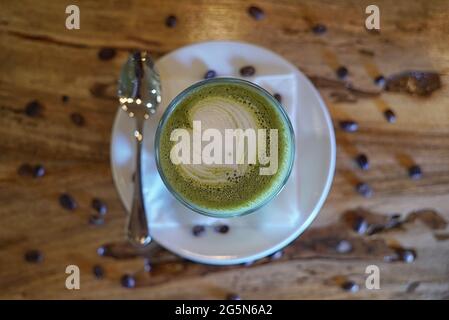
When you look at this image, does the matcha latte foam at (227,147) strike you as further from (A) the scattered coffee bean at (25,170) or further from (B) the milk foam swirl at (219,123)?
(A) the scattered coffee bean at (25,170)

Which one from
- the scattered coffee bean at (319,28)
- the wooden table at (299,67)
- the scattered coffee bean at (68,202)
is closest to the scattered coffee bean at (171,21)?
the wooden table at (299,67)

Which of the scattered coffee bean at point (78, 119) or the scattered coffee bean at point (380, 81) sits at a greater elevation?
the scattered coffee bean at point (380, 81)

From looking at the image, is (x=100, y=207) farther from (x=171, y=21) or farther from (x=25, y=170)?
(x=171, y=21)

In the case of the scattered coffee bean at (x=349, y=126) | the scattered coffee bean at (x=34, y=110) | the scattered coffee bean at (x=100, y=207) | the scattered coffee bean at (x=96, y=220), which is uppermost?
the scattered coffee bean at (x=34, y=110)

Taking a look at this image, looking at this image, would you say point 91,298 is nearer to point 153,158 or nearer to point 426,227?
point 153,158

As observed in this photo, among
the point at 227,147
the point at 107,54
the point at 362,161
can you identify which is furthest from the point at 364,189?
the point at 107,54

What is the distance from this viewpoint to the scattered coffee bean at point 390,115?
912 millimetres

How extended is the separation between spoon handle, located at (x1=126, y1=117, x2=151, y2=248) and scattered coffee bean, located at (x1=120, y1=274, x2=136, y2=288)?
3.1 inches

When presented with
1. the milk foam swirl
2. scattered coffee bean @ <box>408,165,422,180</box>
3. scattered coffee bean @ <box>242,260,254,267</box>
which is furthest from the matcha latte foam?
scattered coffee bean @ <box>408,165,422,180</box>

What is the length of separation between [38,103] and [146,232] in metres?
0.31

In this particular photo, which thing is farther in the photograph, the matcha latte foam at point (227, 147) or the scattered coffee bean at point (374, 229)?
the scattered coffee bean at point (374, 229)

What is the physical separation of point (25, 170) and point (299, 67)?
1.68ft

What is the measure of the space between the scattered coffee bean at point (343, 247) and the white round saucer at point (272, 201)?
92mm

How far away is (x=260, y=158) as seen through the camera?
31.0 inches
